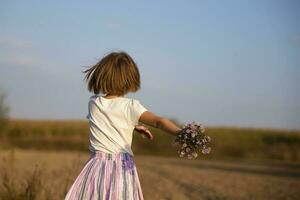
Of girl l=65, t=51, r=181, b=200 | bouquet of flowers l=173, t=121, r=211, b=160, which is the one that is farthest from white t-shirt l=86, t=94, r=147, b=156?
bouquet of flowers l=173, t=121, r=211, b=160

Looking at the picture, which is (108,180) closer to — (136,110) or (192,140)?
(136,110)

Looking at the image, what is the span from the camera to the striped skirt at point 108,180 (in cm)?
475

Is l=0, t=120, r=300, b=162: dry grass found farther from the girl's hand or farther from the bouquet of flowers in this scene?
the bouquet of flowers

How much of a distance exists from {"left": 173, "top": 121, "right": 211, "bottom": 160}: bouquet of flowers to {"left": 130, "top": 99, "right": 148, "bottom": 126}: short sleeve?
1.09ft

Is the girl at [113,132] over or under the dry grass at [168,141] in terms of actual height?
over

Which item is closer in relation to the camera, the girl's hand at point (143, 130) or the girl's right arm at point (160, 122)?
the girl's right arm at point (160, 122)

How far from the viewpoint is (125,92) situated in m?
4.84

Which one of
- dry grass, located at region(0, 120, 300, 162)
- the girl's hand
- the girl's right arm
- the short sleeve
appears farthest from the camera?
dry grass, located at region(0, 120, 300, 162)

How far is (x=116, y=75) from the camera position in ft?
15.6

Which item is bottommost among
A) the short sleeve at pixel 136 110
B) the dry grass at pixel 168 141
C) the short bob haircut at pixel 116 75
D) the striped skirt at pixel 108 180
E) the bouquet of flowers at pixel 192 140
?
the dry grass at pixel 168 141

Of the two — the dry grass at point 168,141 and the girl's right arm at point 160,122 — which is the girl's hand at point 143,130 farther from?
the dry grass at point 168,141

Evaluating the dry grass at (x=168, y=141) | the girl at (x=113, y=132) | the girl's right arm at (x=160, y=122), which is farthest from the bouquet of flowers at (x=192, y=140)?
the dry grass at (x=168, y=141)

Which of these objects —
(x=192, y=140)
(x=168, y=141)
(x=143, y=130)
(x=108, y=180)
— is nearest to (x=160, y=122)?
(x=192, y=140)

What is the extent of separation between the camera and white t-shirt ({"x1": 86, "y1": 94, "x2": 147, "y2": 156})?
476 centimetres
